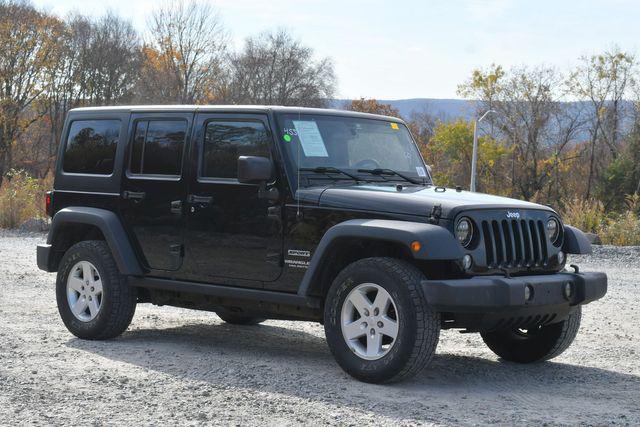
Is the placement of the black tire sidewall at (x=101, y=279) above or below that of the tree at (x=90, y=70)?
below

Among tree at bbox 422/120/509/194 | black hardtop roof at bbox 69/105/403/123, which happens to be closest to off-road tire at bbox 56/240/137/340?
black hardtop roof at bbox 69/105/403/123

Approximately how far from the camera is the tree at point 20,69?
46.2m

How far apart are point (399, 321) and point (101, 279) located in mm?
3069

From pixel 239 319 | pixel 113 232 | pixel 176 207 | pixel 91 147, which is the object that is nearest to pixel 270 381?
pixel 176 207

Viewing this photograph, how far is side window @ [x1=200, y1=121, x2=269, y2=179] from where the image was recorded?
24.0ft

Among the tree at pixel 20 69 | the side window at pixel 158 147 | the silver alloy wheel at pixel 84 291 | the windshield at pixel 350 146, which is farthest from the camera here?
the tree at pixel 20 69

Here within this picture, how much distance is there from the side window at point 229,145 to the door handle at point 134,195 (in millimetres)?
683

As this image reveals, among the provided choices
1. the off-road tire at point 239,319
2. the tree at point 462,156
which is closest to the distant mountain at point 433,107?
the tree at point 462,156

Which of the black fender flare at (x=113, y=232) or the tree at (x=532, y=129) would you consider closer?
the black fender flare at (x=113, y=232)

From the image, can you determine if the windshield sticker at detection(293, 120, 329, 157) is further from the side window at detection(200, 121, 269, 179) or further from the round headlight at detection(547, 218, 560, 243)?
the round headlight at detection(547, 218, 560, 243)

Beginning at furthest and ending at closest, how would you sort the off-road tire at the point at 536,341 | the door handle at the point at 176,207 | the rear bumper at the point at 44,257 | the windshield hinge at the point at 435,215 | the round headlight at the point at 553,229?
the rear bumper at the point at 44,257 < the door handle at the point at 176,207 < the off-road tire at the point at 536,341 < the round headlight at the point at 553,229 < the windshield hinge at the point at 435,215

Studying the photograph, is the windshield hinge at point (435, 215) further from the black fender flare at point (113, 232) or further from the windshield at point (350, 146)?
the black fender flare at point (113, 232)

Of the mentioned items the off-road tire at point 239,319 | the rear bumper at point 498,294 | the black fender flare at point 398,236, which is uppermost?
the black fender flare at point 398,236

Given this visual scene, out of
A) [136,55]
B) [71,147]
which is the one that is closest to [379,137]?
[71,147]
